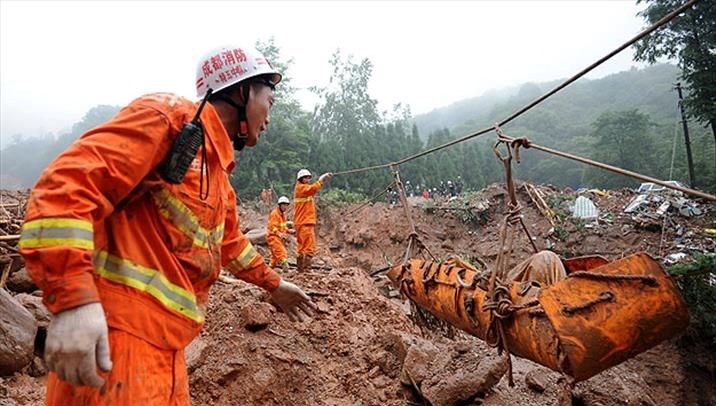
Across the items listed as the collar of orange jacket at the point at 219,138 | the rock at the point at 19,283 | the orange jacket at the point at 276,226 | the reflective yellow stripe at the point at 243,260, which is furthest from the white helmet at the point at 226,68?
the orange jacket at the point at 276,226

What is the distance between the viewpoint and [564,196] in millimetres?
14656

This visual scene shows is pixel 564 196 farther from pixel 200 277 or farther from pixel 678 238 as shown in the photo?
pixel 200 277

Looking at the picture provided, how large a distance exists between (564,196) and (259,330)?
44.1 feet

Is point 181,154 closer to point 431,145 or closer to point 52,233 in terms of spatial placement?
point 52,233

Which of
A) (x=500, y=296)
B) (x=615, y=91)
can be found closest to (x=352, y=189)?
(x=500, y=296)

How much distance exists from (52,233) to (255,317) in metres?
3.29

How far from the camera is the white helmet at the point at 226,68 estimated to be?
171 centimetres

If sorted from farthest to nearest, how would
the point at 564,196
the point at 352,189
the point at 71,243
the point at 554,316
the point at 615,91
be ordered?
the point at 615,91 → the point at 352,189 → the point at 564,196 → the point at 554,316 → the point at 71,243

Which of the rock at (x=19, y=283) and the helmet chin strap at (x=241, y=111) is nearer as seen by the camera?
the helmet chin strap at (x=241, y=111)

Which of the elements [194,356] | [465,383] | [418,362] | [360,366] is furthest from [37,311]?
[465,383]

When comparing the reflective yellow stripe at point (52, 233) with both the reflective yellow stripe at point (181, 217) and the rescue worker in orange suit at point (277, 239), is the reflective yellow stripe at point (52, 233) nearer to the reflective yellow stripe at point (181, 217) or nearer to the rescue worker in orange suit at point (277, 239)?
the reflective yellow stripe at point (181, 217)

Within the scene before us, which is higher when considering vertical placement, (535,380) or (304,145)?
(304,145)

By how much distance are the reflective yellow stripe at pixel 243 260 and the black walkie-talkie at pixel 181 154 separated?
77 centimetres

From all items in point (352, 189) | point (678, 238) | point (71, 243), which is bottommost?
point (678, 238)
